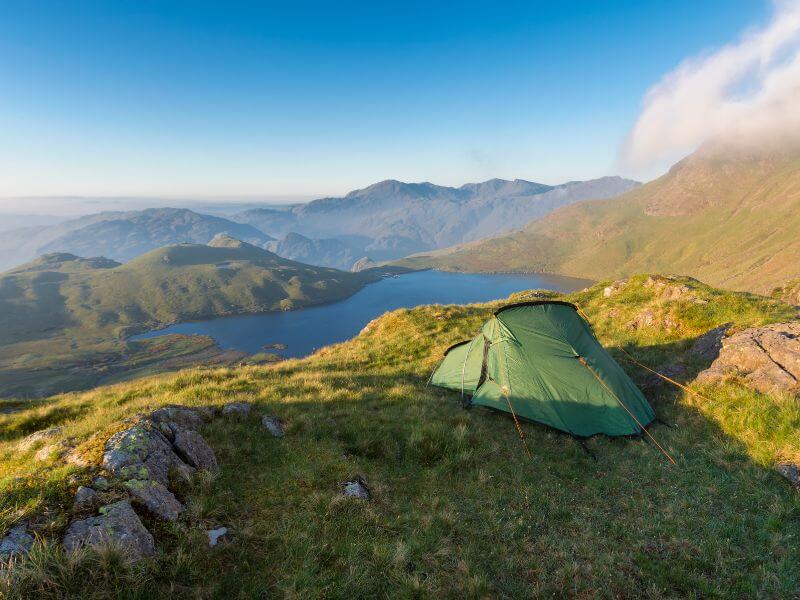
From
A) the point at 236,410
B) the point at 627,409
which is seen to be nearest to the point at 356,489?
the point at 236,410

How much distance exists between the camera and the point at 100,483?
20.3ft

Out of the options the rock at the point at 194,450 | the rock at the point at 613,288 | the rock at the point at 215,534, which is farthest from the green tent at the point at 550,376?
the rock at the point at 613,288

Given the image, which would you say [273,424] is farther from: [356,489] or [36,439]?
[36,439]

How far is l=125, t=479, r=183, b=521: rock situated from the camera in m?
6.21

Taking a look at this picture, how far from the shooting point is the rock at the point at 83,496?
576 centimetres

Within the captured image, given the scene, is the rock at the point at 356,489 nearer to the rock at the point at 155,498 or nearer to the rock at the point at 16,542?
the rock at the point at 155,498

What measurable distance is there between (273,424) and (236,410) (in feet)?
4.60

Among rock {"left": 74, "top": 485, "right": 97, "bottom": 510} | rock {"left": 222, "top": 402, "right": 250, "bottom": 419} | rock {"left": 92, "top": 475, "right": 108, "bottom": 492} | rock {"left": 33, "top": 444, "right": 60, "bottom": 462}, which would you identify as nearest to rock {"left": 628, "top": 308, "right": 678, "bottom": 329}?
rock {"left": 222, "top": 402, "right": 250, "bottom": 419}

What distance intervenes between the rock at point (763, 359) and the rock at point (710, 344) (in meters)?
0.79

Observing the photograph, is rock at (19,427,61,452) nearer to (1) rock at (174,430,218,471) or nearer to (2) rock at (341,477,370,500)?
(1) rock at (174,430,218,471)

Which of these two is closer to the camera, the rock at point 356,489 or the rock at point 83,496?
the rock at point 83,496

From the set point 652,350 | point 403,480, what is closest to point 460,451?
point 403,480

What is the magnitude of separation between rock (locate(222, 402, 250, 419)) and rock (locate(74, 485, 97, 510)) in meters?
4.80

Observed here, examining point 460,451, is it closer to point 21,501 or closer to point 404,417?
point 404,417
